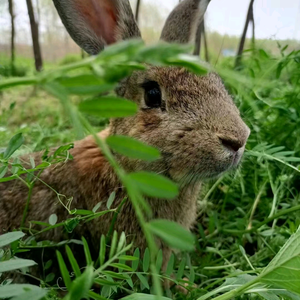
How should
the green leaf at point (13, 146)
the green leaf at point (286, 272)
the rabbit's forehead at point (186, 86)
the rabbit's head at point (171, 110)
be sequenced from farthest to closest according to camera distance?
the rabbit's forehead at point (186, 86) → the rabbit's head at point (171, 110) → the green leaf at point (13, 146) → the green leaf at point (286, 272)

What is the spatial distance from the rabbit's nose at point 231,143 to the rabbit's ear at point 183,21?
90 cm

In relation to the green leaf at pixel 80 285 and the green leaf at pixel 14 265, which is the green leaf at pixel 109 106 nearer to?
the green leaf at pixel 80 285

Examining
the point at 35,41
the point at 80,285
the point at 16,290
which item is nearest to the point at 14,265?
the point at 16,290

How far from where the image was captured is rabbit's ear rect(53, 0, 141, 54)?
1854mm

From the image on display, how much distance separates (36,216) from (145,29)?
2817 millimetres

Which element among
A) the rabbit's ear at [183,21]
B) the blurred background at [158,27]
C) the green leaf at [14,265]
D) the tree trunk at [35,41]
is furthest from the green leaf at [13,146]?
the tree trunk at [35,41]

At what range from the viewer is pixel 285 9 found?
3.62 m

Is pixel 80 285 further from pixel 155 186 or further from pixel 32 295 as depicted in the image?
pixel 155 186

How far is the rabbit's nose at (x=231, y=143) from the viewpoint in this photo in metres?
1.48

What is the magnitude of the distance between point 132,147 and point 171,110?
3.86ft

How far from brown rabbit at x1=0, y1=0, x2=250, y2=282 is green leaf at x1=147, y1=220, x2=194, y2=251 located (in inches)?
40.1

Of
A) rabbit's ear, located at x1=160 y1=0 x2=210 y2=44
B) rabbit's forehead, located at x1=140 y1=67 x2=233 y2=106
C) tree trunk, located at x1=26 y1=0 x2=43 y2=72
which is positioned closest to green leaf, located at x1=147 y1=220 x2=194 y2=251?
rabbit's forehead, located at x1=140 y1=67 x2=233 y2=106

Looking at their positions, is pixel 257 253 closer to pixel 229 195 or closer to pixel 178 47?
pixel 229 195

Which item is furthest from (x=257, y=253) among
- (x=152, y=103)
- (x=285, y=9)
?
(x=285, y=9)
